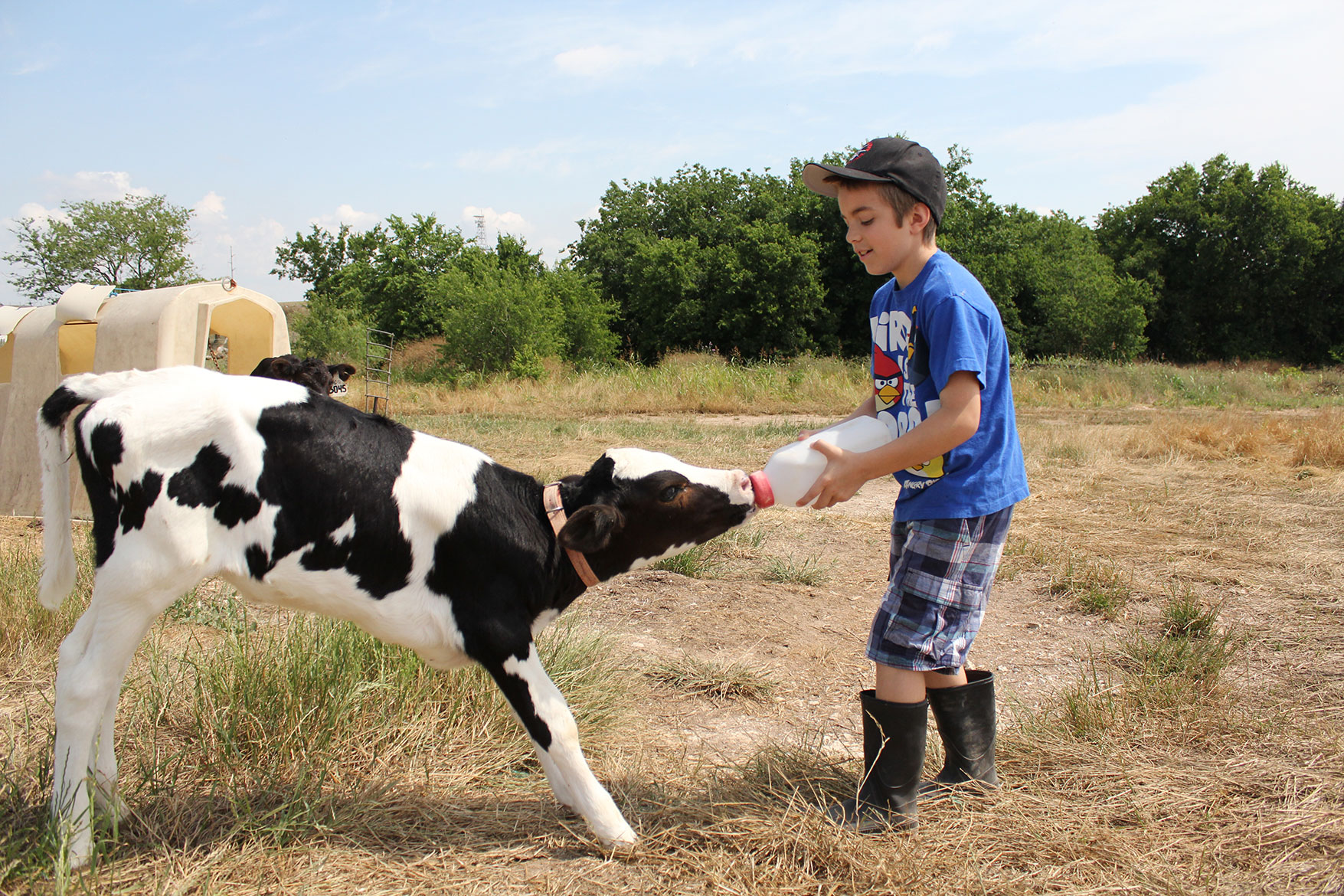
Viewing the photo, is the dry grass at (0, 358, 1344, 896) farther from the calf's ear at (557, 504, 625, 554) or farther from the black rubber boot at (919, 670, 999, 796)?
the calf's ear at (557, 504, 625, 554)

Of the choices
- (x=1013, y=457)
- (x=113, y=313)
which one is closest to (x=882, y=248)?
(x=1013, y=457)

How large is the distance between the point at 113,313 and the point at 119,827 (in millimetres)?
5989

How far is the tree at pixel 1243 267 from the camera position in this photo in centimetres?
3741

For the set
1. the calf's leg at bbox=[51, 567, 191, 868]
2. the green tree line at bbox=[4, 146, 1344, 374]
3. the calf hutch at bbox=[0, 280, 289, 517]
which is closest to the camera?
the calf's leg at bbox=[51, 567, 191, 868]

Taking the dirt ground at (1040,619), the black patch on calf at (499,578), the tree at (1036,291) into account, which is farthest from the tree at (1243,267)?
the black patch on calf at (499,578)

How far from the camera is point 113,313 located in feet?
23.7

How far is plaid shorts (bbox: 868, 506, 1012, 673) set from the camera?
8.59 ft

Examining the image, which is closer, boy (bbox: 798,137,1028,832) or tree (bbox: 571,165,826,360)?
boy (bbox: 798,137,1028,832)

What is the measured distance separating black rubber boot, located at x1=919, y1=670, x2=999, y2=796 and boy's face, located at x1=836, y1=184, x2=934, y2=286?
1323mm

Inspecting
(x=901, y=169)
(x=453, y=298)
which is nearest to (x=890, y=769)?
(x=901, y=169)

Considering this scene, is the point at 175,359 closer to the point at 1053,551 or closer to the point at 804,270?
the point at 1053,551

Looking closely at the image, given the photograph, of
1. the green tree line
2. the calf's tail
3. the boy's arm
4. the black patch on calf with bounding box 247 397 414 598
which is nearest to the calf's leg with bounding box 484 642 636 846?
the black patch on calf with bounding box 247 397 414 598

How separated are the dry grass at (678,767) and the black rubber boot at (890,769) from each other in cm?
8

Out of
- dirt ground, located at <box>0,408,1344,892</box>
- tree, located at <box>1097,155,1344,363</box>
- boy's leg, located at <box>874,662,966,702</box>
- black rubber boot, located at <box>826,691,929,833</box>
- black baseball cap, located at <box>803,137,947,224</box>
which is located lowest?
dirt ground, located at <box>0,408,1344,892</box>
